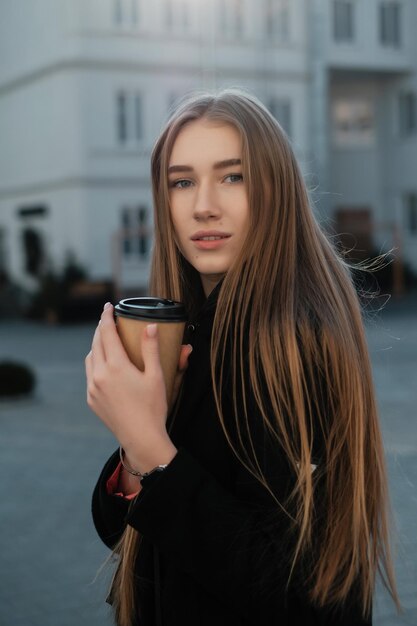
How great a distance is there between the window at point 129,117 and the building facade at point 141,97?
0.04m

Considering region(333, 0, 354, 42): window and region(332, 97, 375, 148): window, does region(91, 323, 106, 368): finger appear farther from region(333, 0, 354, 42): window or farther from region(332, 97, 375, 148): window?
region(332, 97, 375, 148): window

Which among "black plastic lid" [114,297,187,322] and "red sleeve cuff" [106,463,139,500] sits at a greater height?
"black plastic lid" [114,297,187,322]

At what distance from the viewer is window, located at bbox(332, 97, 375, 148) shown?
108 ft

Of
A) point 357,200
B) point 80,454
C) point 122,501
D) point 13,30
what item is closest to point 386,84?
point 357,200

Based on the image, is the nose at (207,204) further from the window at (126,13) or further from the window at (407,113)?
the window at (407,113)

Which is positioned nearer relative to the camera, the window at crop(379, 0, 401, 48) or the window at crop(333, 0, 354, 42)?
the window at crop(333, 0, 354, 42)

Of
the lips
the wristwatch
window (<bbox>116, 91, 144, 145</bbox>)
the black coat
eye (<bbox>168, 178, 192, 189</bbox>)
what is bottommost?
the black coat

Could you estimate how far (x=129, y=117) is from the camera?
92.0ft

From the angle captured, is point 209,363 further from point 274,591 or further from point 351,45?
point 351,45

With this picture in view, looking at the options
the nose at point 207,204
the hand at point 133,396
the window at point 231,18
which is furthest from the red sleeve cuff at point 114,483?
the window at point 231,18

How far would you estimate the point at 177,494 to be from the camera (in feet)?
4.42

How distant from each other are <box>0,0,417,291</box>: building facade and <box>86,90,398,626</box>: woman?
24175mm

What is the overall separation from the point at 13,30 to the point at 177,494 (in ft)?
99.4

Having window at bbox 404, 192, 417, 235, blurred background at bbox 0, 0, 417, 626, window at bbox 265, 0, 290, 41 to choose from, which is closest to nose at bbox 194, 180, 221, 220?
blurred background at bbox 0, 0, 417, 626
